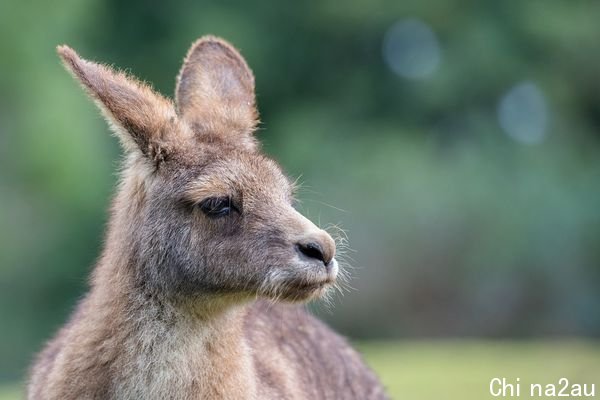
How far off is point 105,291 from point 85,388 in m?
0.53

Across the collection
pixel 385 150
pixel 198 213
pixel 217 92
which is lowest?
pixel 198 213

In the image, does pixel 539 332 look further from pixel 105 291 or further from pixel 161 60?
pixel 105 291

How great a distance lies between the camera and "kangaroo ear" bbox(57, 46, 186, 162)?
6.63 meters

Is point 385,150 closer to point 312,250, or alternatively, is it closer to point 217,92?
point 217,92

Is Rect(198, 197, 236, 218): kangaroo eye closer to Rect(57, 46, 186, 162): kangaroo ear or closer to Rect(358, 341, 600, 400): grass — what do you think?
Rect(57, 46, 186, 162): kangaroo ear

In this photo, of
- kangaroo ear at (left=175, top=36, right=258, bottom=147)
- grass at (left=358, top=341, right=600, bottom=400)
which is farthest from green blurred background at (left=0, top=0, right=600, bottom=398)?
kangaroo ear at (left=175, top=36, right=258, bottom=147)

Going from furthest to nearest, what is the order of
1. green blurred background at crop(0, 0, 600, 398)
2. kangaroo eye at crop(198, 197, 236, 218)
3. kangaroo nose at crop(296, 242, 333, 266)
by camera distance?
green blurred background at crop(0, 0, 600, 398), kangaroo eye at crop(198, 197, 236, 218), kangaroo nose at crop(296, 242, 333, 266)

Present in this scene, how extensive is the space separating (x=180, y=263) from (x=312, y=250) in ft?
2.28

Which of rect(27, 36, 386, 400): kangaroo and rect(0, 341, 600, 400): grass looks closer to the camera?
rect(27, 36, 386, 400): kangaroo

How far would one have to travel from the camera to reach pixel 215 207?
22.0ft

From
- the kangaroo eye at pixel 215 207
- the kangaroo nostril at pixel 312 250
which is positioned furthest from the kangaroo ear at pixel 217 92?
the kangaroo nostril at pixel 312 250

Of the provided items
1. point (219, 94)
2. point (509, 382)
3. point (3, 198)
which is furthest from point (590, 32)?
point (219, 94)

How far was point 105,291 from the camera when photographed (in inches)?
271

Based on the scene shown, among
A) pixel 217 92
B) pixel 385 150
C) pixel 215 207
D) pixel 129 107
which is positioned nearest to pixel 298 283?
pixel 215 207
